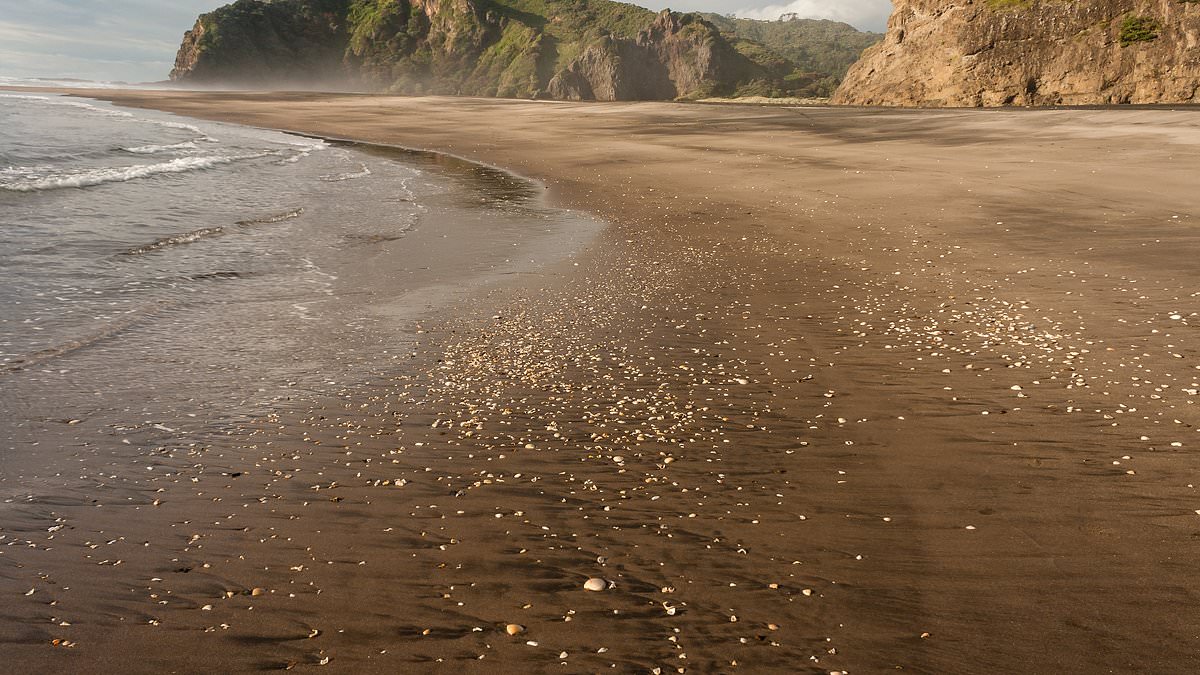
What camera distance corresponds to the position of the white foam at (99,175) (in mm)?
19922

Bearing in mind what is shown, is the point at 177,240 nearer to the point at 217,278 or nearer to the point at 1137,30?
the point at 217,278

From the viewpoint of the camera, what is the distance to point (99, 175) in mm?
22391

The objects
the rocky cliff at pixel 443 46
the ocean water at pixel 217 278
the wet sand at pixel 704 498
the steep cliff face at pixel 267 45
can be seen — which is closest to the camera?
the wet sand at pixel 704 498

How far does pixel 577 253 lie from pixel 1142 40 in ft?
179

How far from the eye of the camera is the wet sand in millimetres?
3781

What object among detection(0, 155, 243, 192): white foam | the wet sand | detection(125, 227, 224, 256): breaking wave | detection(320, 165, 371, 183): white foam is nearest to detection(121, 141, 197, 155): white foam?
detection(0, 155, 243, 192): white foam

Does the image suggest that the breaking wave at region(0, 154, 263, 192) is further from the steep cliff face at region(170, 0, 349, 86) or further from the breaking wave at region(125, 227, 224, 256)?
the steep cliff face at region(170, 0, 349, 86)

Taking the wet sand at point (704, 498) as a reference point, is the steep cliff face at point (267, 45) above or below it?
above

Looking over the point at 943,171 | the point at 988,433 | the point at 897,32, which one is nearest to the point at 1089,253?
the point at 988,433

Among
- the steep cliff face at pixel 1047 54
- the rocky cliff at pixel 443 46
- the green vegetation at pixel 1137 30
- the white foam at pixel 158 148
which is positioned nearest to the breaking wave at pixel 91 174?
the white foam at pixel 158 148

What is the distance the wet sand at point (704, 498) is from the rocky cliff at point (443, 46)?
426 ft

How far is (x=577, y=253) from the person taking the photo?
12953 mm

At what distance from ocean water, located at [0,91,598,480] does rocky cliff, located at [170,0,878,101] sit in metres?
118

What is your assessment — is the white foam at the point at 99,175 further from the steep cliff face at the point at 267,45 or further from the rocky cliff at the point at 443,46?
the steep cliff face at the point at 267,45
